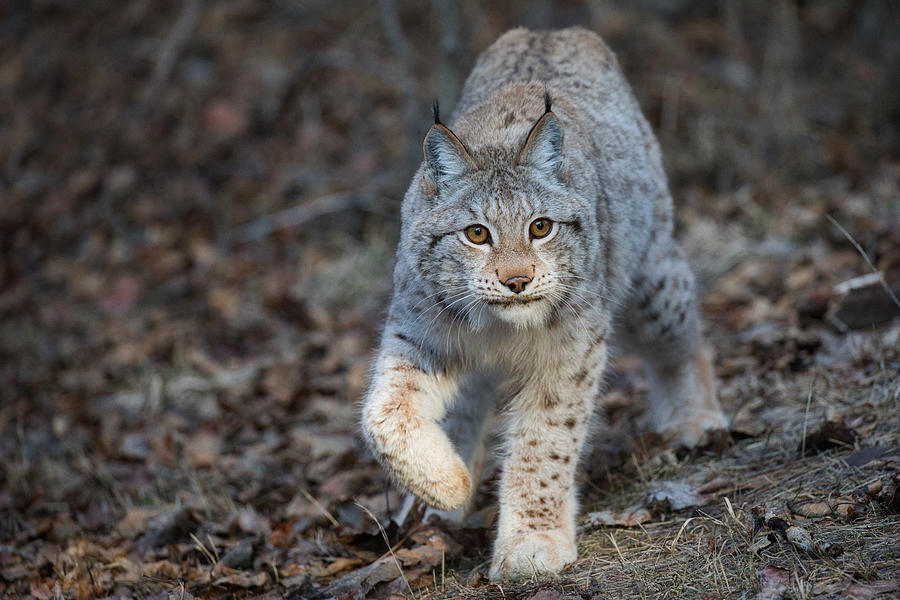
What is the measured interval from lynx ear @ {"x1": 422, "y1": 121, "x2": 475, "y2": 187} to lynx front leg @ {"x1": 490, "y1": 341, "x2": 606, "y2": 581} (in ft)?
3.24

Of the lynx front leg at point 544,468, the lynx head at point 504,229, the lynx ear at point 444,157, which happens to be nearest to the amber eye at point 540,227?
the lynx head at point 504,229

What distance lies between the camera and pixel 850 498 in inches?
145

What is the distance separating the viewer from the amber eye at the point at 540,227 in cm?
394

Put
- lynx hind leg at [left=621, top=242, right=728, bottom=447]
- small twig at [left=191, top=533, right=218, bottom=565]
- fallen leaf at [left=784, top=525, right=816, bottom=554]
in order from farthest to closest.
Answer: lynx hind leg at [left=621, top=242, right=728, bottom=447] → small twig at [left=191, top=533, right=218, bottom=565] → fallen leaf at [left=784, top=525, right=816, bottom=554]

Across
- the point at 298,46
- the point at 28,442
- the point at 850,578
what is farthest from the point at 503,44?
the point at 298,46

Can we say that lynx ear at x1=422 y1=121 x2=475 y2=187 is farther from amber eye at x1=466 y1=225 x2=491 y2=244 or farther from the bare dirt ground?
the bare dirt ground

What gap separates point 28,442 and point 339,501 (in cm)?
269

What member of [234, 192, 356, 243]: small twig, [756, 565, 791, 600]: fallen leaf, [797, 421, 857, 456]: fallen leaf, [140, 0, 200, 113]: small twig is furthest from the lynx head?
[140, 0, 200, 113]: small twig

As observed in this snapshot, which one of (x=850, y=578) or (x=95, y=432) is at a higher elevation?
(x=850, y=578)

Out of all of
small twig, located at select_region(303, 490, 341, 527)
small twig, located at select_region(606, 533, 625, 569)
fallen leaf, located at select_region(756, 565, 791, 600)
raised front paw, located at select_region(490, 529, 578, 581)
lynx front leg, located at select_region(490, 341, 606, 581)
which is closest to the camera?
fallen leaf, located at select_region(756, 565, 791, 600)

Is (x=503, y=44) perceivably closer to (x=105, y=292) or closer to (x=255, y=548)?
(x=255, y=548)

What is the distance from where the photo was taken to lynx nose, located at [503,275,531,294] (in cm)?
377

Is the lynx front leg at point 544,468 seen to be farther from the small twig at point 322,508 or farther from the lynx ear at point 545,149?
the small twig at point 322,508

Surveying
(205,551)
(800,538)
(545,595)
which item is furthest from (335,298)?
(800,538)
